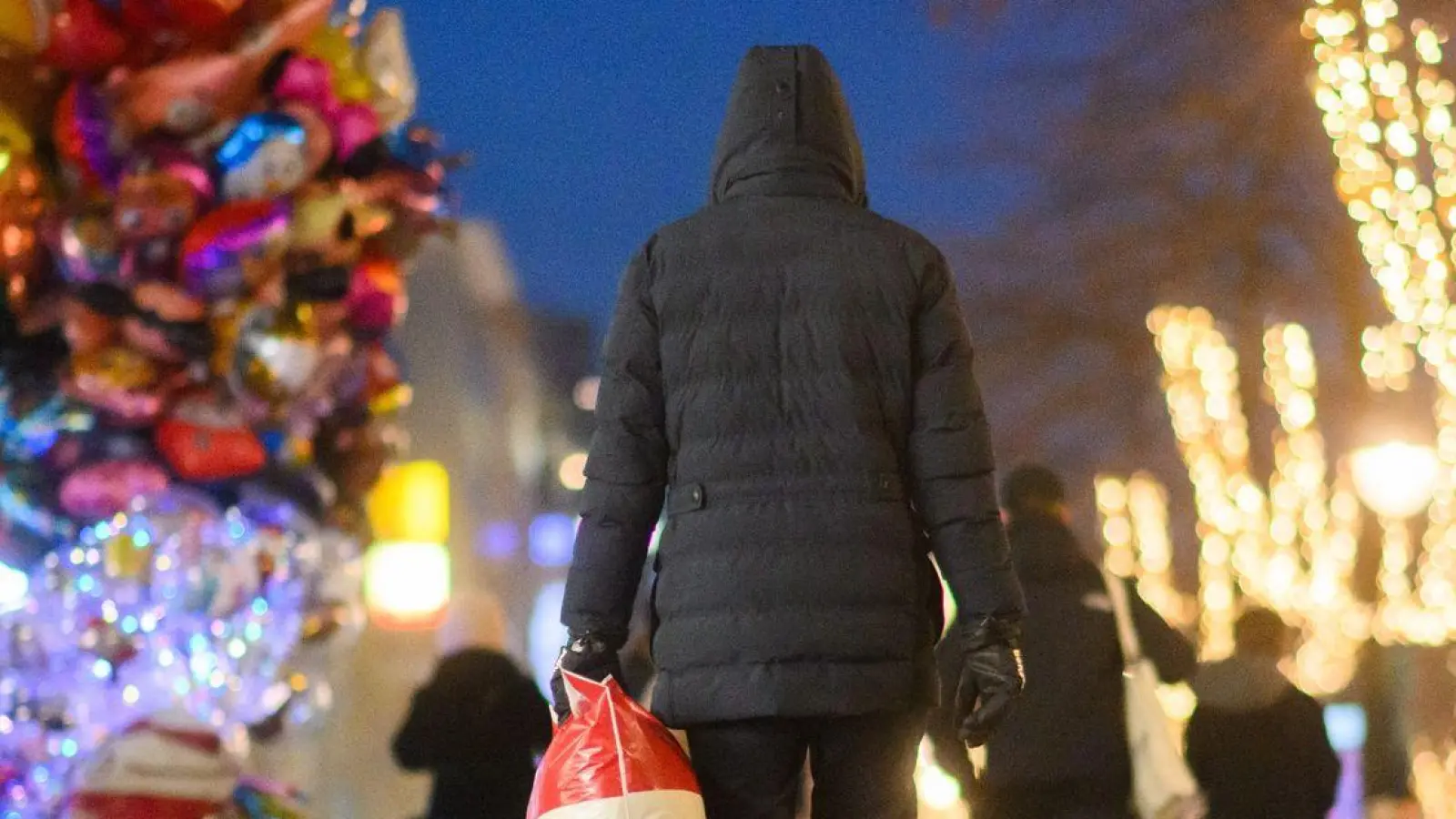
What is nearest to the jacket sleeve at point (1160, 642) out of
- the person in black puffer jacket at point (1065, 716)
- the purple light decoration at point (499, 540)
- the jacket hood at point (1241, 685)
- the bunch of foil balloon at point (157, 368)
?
the person in black puffer jacket at point (1065, 716)

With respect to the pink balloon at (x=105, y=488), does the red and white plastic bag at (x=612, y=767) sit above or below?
below

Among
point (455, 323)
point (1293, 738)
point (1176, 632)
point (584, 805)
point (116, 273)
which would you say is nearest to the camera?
point (584, 805)

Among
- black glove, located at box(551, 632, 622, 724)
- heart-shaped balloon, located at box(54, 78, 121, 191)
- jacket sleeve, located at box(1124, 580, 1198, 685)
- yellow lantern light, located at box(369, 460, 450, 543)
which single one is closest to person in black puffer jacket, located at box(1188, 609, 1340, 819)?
jacket sleeve, located at box(1124, 580, 1198, 685)

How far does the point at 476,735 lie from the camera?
5.78 meters

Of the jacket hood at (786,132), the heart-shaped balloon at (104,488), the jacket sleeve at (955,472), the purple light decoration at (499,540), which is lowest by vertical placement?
the jacket sleeve at (955,472)

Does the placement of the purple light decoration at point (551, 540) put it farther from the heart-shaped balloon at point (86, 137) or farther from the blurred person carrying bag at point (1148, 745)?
the heart-shaped balloon at point (86, 137)

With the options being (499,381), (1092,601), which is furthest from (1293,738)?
(499,381)

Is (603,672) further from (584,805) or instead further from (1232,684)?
(1232,684)

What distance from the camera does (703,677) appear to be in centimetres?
319

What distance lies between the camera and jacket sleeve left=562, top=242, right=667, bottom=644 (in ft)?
10.9

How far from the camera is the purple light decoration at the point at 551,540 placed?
3874 cm

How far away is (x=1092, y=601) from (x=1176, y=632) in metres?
0.57

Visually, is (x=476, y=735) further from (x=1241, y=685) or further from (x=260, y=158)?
(x=1241, y=685)

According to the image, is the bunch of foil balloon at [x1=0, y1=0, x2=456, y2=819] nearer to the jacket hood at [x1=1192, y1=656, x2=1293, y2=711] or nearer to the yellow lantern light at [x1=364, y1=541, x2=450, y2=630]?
the jacket hood at [x1=1192, y1=656, x2=1293, y2=711]
